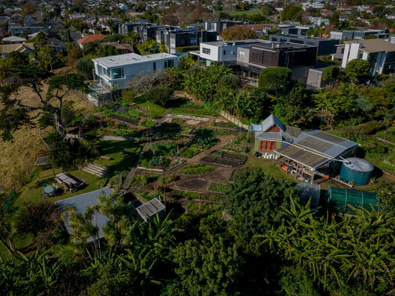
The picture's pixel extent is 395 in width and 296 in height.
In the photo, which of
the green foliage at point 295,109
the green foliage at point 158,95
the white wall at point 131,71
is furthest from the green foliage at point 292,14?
the green foliage at point 158,95

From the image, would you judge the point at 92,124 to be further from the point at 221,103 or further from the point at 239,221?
the point at 239,221

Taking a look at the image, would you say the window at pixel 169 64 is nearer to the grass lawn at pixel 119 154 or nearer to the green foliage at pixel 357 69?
the grass lawn at pixel 119 154

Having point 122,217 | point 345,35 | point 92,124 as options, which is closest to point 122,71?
point 92,124

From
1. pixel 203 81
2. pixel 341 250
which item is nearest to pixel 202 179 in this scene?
pixel 341 250

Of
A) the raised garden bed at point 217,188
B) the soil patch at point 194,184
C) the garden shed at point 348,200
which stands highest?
the garden shed at point 348,200

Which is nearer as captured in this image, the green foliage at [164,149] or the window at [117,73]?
the green foliage at [164,149]

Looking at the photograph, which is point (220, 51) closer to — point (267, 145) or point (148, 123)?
point (148, 123)
